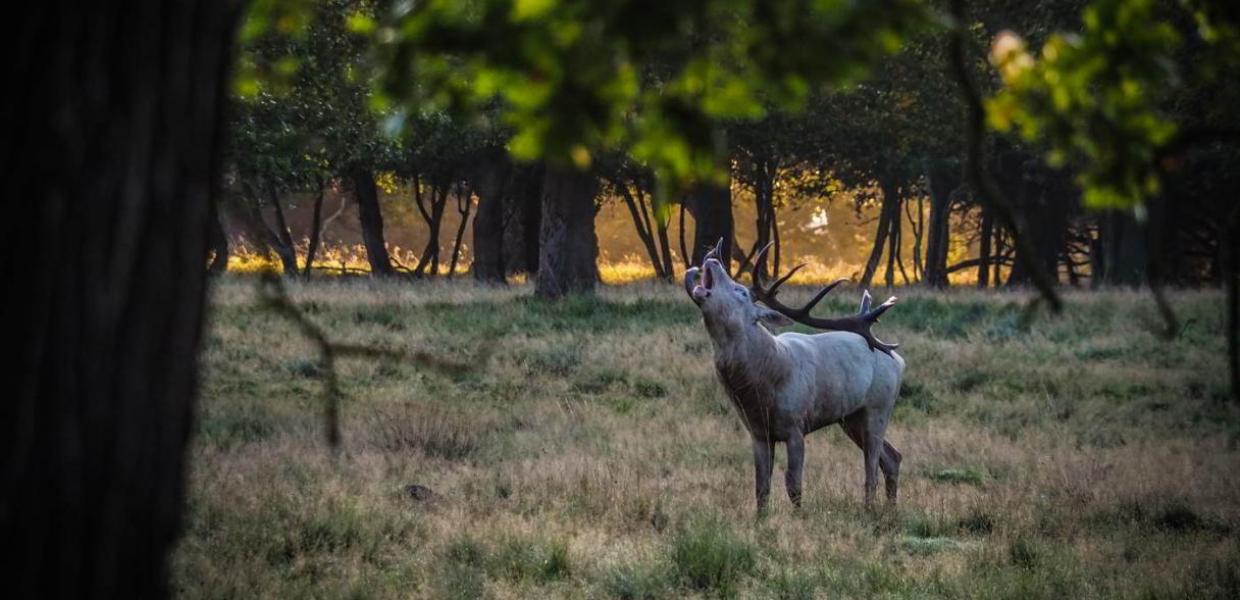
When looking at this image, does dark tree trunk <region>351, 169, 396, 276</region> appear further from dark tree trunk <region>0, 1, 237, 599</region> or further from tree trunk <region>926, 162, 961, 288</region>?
dark tree trunk <region>0, 1, 237, 599</region>

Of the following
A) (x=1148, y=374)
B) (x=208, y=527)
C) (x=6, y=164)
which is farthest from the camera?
(x=1148, y=374)

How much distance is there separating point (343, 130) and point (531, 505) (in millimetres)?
12457

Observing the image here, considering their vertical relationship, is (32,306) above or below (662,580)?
above

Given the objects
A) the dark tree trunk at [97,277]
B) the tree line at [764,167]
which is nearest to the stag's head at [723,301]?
the dark tree trunk at [97,277]

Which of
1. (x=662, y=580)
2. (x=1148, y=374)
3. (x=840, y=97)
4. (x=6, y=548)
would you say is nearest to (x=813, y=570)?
(x=662, y=580)

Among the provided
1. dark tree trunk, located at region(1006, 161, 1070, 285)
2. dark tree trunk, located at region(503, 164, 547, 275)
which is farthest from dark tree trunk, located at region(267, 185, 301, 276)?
dark tree trunk, located at region(1006, 161, 1070, 285)

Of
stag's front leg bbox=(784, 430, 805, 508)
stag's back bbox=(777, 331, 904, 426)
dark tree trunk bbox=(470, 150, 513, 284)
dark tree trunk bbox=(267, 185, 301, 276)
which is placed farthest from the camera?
dark tree trunk bbox=(470, 150, 513, 284)

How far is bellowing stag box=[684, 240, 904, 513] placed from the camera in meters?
10.7

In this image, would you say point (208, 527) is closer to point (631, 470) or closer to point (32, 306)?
point (631, 470)

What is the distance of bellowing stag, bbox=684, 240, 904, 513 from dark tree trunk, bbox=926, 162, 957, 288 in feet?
88.8

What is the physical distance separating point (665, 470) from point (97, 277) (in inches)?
381

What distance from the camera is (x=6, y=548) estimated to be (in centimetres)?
289

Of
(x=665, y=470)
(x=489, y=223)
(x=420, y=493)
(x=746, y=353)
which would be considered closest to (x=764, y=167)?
(x=489, y=223)

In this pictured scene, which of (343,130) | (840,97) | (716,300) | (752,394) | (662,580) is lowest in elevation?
(662,580)
